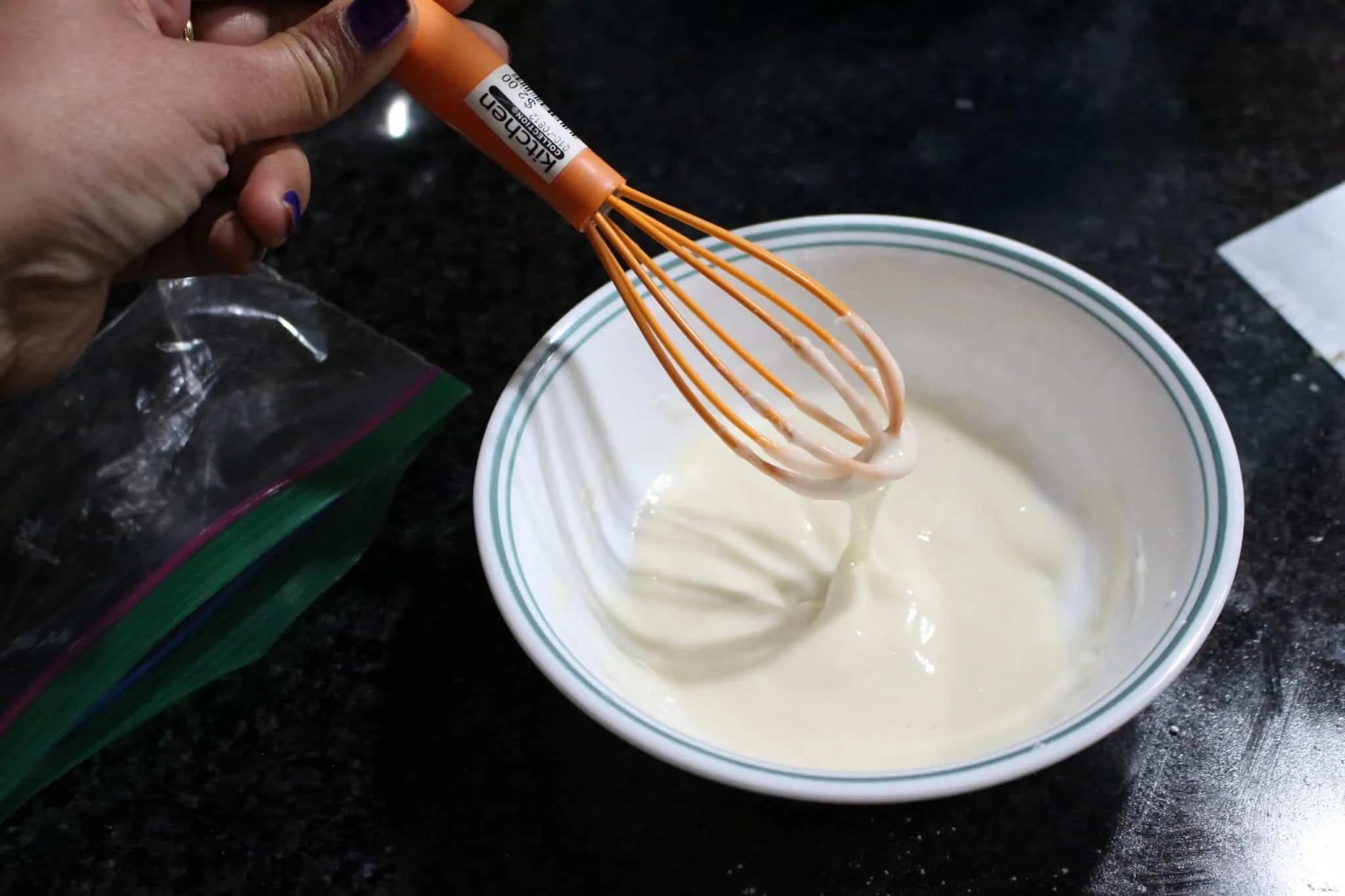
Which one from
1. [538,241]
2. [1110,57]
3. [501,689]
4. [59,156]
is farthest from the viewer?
[1110,57]

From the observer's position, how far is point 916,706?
71 centimetres

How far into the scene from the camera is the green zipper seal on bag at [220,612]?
72cm

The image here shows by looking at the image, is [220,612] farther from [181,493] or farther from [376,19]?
[376,19]

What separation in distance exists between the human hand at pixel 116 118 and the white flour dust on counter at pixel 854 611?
38 cm

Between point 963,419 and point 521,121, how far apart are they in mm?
427

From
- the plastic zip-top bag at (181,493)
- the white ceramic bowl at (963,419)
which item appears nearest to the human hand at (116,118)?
the plastic zip-top bag at (181,493)

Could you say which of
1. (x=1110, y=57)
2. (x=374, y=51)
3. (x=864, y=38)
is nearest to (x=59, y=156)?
(x=374, y=51)

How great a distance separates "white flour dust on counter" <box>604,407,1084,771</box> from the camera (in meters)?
0.70

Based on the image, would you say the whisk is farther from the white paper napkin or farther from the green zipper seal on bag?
the white paper napkin

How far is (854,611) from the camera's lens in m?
0.76

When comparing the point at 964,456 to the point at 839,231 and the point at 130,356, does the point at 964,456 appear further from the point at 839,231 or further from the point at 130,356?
the point at 130,356

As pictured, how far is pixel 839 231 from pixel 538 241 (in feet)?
1.14

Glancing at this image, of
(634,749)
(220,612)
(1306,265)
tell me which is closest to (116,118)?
(220,612)

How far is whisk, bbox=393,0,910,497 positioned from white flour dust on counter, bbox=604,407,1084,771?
52 mm
